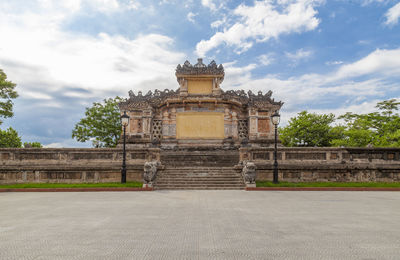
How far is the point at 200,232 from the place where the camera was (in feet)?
17.0

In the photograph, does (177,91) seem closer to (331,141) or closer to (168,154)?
(168,154)

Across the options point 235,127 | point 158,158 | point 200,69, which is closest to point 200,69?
point 200,69

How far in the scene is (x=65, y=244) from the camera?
4449mm

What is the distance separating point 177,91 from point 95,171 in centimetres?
1189

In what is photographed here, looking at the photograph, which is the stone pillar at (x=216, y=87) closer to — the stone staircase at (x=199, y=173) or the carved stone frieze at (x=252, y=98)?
the carved stone frieze at (x=252, y=98)

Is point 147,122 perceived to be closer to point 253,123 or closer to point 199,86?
point 199,86

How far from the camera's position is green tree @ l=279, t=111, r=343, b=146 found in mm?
32031

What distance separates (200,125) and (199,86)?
13.6 ft

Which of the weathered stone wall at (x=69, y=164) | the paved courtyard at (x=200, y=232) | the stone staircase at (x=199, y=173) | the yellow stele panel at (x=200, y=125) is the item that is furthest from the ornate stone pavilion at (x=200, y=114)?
the paved courtyard at (x=200, y=232)

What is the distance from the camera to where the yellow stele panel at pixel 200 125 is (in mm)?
23328

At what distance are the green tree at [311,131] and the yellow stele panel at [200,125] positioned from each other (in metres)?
15.6

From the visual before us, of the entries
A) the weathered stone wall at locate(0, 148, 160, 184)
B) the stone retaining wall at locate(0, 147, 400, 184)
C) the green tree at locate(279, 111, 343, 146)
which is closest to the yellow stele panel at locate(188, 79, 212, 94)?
the stone retaining wall at locate(0, 147, 400, 184)

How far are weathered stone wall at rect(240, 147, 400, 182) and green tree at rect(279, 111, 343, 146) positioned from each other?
53.6 ft

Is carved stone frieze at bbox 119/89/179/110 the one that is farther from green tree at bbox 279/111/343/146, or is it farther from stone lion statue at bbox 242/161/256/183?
green tree at bbox 279/111/343/146
